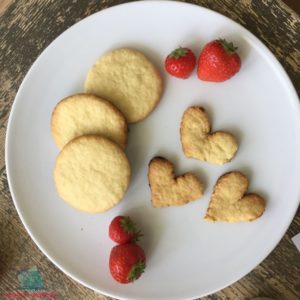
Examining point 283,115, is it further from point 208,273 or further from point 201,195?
point 208,273

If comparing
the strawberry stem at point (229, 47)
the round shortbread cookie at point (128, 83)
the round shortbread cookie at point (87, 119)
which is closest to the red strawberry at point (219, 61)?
the strawberry stem at point (229, 47)

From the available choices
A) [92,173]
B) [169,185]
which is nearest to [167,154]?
[169,185]

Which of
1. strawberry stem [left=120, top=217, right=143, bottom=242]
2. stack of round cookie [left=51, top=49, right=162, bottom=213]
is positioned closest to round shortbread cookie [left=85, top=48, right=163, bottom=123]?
stack of round cookie [left=51, top=49, right=162, bottom=213]

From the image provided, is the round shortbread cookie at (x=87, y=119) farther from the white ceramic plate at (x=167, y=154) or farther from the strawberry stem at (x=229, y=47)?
the strawberry stem at (x=229, y=47)

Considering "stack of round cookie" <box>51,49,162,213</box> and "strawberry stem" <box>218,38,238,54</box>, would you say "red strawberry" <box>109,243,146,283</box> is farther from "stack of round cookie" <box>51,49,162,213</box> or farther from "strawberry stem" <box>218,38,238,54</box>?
"strawberry stem" <box>218,38,238,54</box>

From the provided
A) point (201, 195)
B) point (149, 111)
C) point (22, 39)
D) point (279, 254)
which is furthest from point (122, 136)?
point (279, 254)

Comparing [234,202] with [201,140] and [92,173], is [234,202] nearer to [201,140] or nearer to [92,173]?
[201,140]

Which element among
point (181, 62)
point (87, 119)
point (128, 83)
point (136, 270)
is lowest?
point (136, 270)
